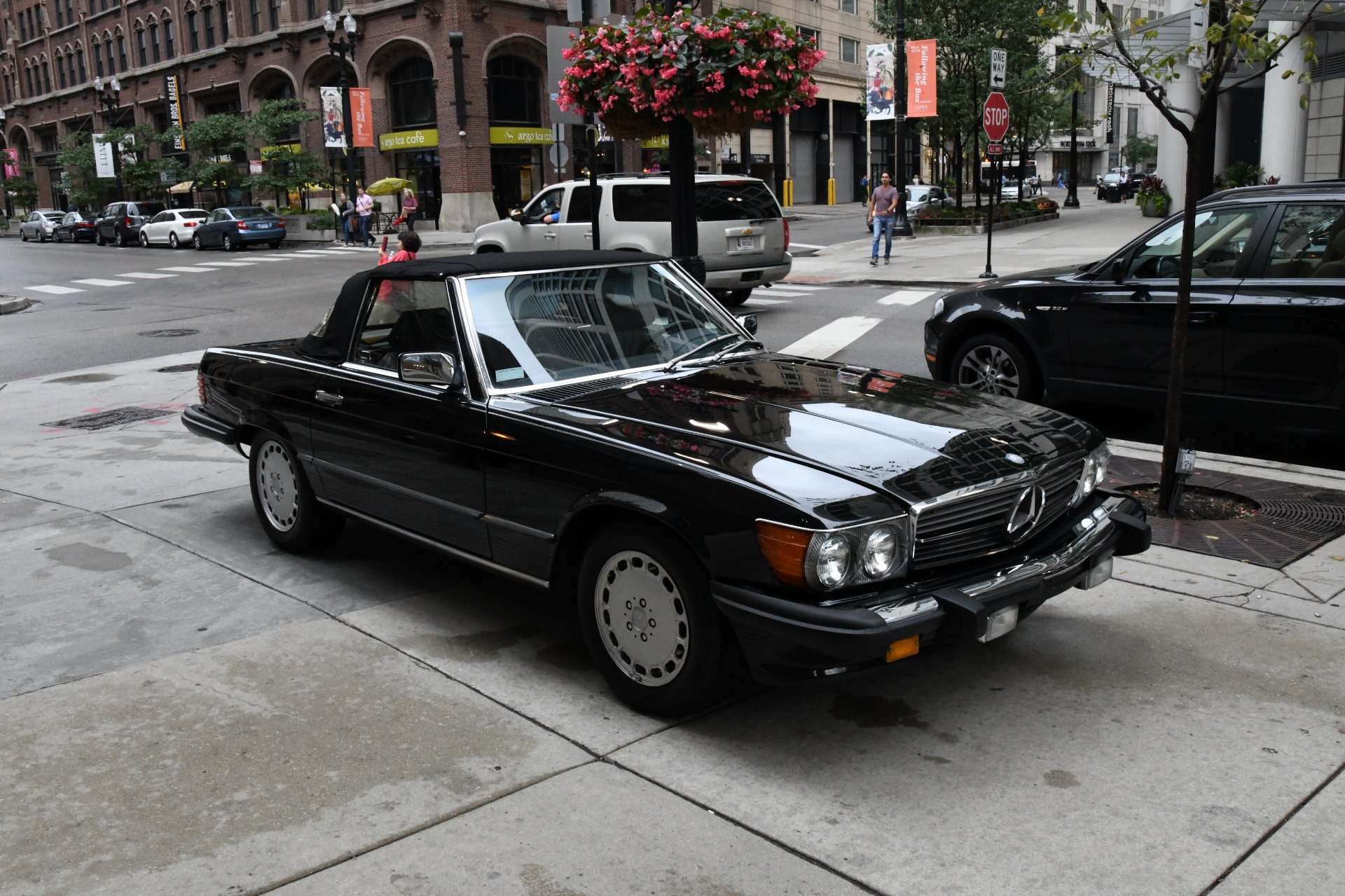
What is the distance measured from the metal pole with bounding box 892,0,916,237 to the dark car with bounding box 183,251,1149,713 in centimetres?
2801

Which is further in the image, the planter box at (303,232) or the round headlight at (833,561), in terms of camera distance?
the planter box at (303,232)

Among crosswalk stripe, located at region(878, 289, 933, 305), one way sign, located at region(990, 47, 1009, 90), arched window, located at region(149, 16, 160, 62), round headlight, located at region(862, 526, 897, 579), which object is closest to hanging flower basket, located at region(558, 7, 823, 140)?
crosswalk stripe, located at region(878, 289, 933, 305)

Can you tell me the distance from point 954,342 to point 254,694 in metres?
6.22

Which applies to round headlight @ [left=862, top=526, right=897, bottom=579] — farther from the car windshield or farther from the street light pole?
the street light pole

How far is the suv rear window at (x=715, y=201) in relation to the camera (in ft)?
53.9

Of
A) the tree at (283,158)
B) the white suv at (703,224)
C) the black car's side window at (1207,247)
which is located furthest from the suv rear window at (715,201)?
the tree at (283,158)

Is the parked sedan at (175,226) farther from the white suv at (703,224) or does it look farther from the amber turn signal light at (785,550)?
the amber turn signal light at (785,550)

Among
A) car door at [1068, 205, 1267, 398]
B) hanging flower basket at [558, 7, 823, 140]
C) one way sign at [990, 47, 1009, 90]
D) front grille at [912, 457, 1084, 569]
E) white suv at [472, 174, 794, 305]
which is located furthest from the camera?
one way sign at [990, 47, 1009, 90]

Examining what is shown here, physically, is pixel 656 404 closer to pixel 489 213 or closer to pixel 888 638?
pixel 888 638

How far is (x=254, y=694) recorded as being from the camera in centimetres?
447

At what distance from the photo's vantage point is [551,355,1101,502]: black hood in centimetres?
399

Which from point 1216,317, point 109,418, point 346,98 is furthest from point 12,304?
point 1216,317

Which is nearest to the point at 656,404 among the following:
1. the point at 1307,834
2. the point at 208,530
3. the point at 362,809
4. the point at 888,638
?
the point at 888,638

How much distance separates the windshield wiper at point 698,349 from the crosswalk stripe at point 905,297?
1177 cm
